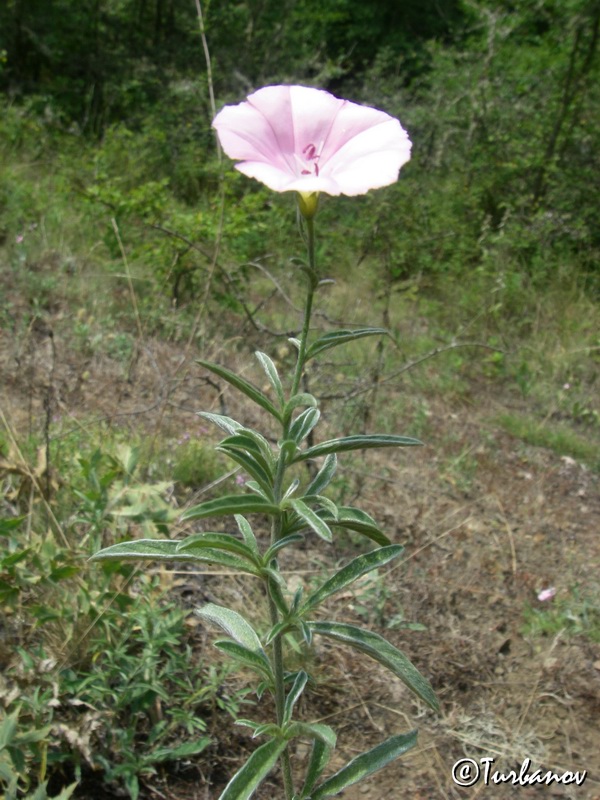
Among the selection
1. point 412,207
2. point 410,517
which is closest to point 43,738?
point 410,517

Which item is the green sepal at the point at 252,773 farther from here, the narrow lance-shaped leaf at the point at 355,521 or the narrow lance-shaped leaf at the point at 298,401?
the narrow lance-shaped leaf at the point at 298,401

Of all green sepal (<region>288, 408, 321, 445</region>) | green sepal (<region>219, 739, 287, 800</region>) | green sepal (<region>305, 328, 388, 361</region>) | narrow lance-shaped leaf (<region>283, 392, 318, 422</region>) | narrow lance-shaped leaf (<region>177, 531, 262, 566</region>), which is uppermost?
green sepal (<region>305, 328, 388, 361</region>)

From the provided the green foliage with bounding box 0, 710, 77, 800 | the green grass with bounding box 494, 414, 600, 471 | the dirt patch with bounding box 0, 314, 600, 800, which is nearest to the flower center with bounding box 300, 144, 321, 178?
the green foliage with bounding box 0, 710, 77, 800

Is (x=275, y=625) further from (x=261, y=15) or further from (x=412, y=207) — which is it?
(x=261, y=15)

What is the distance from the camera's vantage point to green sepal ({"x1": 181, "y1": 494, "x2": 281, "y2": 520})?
0.99 m

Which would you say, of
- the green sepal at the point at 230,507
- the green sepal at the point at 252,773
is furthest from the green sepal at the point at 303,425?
the green sepal at the point at 252,773

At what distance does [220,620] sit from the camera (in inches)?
48.3

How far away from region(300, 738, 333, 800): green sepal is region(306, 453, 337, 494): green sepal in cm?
40

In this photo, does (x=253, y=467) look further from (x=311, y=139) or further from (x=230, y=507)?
(x=311, y=139)

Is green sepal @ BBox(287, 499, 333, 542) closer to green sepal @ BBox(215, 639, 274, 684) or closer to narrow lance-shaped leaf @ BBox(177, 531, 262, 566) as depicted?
narrow lance-shaped leaf @ BBox(177, 531, 262, 566)

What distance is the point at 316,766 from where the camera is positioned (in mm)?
1230

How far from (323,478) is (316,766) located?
0.47 meters

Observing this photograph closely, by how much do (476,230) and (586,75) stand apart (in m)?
1.40

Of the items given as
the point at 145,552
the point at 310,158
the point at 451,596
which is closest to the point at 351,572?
the point at 145,552
